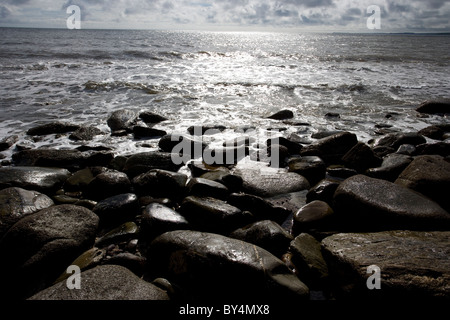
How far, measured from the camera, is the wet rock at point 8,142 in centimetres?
475

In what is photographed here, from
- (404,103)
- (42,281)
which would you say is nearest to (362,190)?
(42,281)

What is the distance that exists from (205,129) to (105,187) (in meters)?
2.77

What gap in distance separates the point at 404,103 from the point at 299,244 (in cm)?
761

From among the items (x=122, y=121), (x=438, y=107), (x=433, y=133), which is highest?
(x=438, y=107)

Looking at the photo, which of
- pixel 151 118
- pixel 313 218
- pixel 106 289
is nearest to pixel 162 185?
pixel 106 289

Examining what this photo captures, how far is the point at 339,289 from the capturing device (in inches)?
80.4

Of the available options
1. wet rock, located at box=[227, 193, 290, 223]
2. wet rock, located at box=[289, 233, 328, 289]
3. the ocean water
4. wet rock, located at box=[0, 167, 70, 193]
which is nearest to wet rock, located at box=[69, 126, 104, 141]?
the ocean water

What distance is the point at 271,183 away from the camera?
369cm

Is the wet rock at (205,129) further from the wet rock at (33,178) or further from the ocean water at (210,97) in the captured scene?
the wet rock at (33,178)

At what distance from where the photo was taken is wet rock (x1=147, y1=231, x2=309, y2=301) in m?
1.96

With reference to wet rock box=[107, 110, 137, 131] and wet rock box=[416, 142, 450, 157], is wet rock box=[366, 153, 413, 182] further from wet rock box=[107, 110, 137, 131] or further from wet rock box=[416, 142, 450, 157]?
wet rock box=[107, 110, 137, 131]

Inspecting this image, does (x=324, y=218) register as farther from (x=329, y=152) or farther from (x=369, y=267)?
(x=329, y=152)

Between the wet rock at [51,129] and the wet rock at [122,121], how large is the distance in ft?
2.27

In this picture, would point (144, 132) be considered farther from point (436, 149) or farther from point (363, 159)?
point (436, 149)
